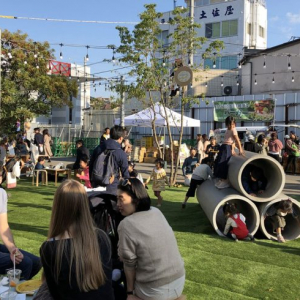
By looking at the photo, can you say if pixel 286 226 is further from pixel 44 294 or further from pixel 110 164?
pixel 44 294

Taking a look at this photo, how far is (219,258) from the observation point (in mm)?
6090

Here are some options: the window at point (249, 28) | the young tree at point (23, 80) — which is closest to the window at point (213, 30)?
the window at point (249, 28)

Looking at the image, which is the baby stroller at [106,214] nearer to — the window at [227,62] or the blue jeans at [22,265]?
the blue jeans at [22,265]

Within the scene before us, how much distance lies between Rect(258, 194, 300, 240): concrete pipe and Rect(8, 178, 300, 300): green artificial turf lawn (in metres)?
0.21

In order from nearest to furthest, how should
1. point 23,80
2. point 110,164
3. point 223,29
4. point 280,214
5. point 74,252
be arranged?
point 74,252, point 110,164, point 280,214, point 23,80, point 223,29

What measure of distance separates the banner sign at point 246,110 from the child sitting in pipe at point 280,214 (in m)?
18.0

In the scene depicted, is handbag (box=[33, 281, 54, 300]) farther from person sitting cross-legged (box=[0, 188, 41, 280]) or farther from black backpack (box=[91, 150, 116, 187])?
black backpack (box=[91, 150, 116, 187])

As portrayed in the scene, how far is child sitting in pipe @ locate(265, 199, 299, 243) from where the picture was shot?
23.0 ft

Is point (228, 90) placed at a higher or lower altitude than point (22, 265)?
higher

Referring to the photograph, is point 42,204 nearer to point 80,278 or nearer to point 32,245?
point 32,245

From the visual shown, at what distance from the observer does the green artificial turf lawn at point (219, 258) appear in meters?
4.93

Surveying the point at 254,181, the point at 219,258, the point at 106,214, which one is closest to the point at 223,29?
the point at 254,181

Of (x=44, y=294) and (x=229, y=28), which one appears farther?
(x=229, y=28)

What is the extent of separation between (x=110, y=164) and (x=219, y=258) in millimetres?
2158
